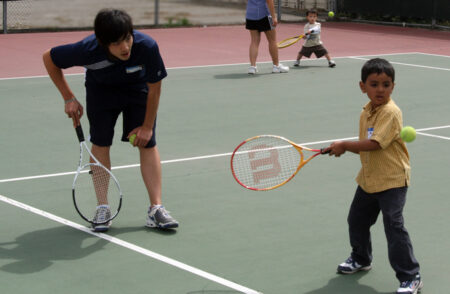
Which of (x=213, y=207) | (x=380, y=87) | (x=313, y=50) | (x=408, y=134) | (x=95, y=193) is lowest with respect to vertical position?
(x=213, y=207)

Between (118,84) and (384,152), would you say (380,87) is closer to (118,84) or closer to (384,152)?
(384,152)

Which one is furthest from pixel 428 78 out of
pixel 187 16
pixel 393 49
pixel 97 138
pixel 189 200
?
pixel 187 16

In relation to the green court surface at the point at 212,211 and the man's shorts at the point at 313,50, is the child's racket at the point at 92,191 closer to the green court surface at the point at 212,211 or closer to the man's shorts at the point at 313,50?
the green court surface at the point at 212,211

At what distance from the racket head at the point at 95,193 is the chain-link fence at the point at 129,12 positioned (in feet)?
43.9

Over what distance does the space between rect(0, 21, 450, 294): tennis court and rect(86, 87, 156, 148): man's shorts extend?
64 centimetres

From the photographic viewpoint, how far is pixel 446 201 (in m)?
6.17

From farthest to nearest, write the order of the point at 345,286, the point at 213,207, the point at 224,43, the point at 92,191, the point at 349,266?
the point at 224,43, the point at 92,191, the point at 213,207, the point at 349,266, the point at 345,286

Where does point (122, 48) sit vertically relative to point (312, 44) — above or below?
above

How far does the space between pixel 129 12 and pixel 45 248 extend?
17116 millimetres

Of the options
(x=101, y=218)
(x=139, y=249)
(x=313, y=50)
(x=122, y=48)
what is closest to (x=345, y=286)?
(x=139, y=249)

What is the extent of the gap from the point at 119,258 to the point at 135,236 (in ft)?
1.36

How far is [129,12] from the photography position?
71.1ft

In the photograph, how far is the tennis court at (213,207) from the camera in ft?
15.2

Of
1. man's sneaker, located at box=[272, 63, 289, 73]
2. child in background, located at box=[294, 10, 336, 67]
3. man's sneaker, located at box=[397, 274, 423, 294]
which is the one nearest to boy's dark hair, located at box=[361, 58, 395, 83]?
man's sneaker, located at box=[397, 274, 423, 294]
